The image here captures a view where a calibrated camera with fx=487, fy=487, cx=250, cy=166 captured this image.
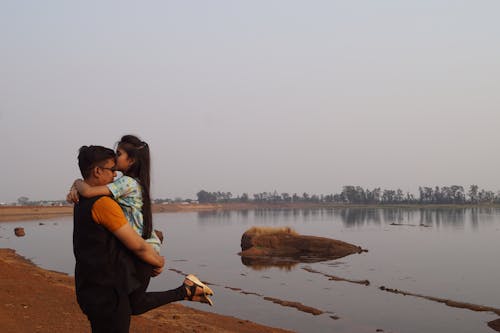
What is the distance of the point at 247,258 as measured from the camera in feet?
113

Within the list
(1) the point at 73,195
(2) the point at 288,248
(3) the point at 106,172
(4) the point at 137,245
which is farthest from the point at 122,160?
(2) the point at 288,248

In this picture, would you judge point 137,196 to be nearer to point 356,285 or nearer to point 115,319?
point 115,319

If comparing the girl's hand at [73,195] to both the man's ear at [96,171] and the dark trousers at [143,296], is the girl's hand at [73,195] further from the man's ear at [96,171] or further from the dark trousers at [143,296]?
the dark trousers at [143,296]

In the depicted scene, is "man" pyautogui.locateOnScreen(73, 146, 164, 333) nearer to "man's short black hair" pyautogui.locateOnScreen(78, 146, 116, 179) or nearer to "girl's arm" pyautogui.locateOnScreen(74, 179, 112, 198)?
"girl's arm" pyautogui.locateOnScreen(74, 179, 112, 198)

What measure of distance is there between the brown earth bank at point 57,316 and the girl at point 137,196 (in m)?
5.74

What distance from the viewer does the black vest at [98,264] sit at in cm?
331

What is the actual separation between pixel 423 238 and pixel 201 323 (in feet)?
139

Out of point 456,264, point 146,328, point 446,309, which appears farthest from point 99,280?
point 456,264

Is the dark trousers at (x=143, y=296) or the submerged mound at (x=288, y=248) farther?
the submerged mound at (x=288, y=248)

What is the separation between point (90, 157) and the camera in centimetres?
357

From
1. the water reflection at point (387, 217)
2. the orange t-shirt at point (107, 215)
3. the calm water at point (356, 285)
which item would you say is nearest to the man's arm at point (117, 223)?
the orange t-shirt at point (107, 215)

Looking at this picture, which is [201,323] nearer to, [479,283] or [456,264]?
[479,283]

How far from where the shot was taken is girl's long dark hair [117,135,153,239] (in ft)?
11.8

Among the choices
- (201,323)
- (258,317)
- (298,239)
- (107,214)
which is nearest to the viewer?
(107,214)
